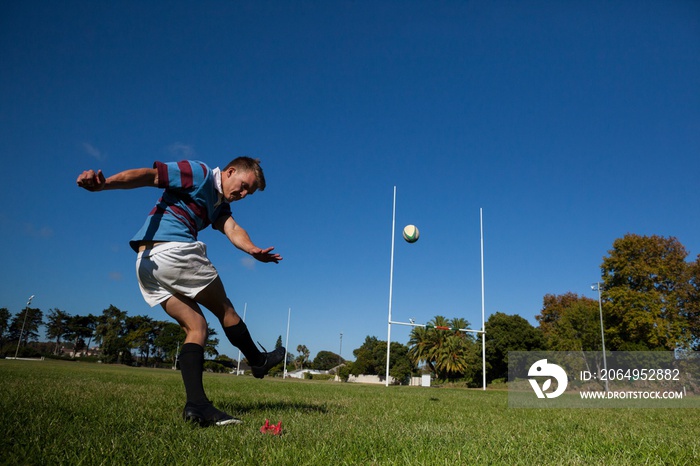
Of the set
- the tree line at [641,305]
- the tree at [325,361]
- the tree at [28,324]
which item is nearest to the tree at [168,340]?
the tree at [28,324]

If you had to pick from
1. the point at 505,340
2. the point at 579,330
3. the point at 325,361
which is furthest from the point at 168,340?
the point at 579,330

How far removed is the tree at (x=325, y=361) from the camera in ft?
435

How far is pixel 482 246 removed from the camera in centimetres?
2375

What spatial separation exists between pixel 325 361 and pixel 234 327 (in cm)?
13828

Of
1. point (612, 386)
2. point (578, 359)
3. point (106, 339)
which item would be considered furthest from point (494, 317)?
point (106, 339)

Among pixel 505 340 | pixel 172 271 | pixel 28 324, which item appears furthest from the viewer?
pixel 28 324

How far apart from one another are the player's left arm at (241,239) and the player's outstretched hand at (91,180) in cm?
113

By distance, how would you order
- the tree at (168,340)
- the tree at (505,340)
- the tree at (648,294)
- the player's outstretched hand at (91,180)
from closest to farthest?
the player's outstretched hand at (91,180)
the tree at (648,294)
the tree at (505,340)
the tree at (168,340)

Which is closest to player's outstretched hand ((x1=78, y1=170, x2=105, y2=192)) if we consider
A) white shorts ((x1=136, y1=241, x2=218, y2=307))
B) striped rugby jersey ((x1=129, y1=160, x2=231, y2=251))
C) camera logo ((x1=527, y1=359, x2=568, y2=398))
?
striped rugby jersey ((x1=129, y1=160, x2=231, y2=251))

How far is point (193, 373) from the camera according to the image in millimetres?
2891

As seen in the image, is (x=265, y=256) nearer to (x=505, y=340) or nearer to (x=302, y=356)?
(x=505, y=340)

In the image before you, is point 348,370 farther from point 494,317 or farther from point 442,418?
point 442,418

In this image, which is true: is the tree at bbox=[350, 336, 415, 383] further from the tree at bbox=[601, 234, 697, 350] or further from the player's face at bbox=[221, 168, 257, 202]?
the player's face at bbox=[221, 168, 257, 202]

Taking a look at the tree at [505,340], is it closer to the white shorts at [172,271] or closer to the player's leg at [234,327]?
the player's leg at [234,327]
